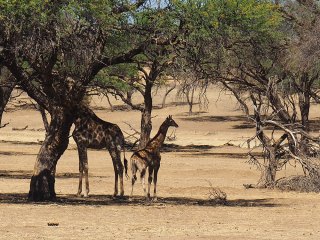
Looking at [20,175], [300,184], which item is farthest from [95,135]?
[20,175]

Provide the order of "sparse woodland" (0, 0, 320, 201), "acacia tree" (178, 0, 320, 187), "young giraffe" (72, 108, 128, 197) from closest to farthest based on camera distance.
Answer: "sparse woodland" (0, 0, 320, 201)
"acacia tree" (178, 0, 320, 187)
"young giraffe" (72, 108, 128, 197)

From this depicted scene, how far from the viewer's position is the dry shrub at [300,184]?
25.5 metres

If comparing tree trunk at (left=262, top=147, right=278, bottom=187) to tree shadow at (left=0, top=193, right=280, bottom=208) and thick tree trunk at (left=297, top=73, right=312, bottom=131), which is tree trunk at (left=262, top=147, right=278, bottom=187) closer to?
tree shadow at (left=0, top=193, right=280, bottom=208)

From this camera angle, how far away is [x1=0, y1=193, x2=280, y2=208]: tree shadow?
2149cm

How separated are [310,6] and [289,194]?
13.9 meters

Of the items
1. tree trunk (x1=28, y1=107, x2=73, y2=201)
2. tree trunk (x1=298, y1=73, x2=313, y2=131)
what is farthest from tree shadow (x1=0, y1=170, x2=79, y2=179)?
tree trunk (x1=298, y1=73, x2=313, y2=131)

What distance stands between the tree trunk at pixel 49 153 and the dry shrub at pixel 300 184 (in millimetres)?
7500

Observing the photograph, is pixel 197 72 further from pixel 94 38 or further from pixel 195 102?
pixel 195 102

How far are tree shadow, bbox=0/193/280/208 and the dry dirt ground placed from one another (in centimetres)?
2

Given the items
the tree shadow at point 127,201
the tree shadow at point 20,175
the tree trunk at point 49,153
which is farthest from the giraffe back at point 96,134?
the tree shadow at point 20,175

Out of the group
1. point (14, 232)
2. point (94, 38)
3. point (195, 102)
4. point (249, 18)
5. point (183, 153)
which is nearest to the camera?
point (14, 232)

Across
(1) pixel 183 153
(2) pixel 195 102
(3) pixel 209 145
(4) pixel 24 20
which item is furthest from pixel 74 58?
(2) pixel 195 102

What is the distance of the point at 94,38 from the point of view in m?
19.7

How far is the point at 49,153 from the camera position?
21.6 meters
